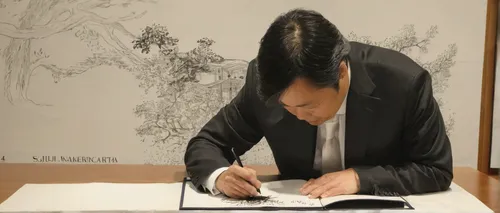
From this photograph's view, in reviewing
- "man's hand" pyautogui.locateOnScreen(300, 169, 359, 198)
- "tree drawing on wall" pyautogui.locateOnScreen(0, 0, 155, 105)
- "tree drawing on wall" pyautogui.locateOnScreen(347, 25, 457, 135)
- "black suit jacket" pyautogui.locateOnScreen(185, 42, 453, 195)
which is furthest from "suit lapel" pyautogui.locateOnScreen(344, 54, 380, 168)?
"tree drawing on wall" pyautogui.locateOnScreen(0, 0, 155, 105)

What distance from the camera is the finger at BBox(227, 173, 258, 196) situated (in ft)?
4.56

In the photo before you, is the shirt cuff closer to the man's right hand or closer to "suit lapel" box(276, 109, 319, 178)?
the man's right hand

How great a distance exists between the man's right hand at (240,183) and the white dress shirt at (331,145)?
10.4 inches

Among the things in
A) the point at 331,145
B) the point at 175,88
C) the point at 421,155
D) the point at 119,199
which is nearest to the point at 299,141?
the point at 331,145

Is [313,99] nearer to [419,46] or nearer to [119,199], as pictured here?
[119,199]

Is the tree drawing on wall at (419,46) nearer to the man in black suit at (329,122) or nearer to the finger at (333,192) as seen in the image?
the man in black suit at (329,122)

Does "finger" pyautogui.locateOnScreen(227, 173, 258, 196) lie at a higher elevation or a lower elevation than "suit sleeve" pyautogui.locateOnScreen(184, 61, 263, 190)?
lower

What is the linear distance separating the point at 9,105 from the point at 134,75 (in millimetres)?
473

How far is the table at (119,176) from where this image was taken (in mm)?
1603

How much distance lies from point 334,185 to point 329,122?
0.20 meters

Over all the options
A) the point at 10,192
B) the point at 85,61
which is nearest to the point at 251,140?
the point at 10,192

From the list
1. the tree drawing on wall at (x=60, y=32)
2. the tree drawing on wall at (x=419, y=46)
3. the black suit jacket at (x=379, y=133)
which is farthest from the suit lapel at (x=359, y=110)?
the tree drawing on wall at (x=60, y=32)

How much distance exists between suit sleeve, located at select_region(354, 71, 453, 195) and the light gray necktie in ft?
0.35

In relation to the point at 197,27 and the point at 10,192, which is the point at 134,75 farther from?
the point at 10,192
